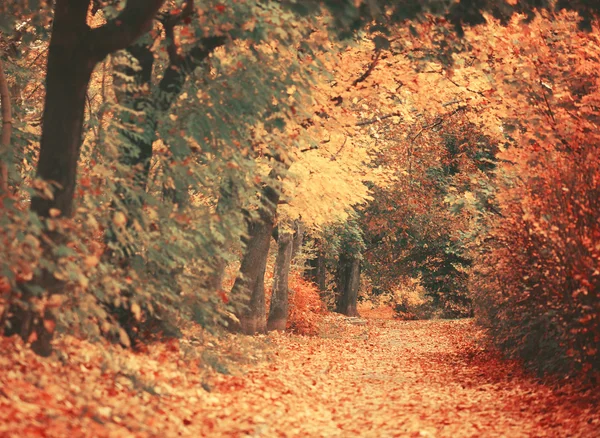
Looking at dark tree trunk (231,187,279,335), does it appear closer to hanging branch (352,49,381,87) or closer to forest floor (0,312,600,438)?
forest floor (0,312,600,438)

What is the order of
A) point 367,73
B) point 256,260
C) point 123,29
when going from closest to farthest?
point 123,29 → point 367,73 → point 256,260

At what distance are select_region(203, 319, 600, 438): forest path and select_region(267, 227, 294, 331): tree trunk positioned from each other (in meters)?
3.78

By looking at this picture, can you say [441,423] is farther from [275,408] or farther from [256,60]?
[256,60]

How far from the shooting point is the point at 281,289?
73.2ft

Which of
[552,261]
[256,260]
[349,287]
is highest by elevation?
[552,261]

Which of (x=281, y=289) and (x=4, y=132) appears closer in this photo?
(x=4, y=132)

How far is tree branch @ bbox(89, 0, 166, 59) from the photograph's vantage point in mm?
9078

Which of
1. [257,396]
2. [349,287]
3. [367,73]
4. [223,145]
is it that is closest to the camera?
[257,396]

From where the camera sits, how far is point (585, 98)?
11398 mm

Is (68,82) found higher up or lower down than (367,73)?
lower down

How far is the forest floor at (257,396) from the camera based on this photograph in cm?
702

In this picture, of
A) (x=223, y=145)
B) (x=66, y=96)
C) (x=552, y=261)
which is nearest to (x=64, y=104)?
(x=66, y=96)

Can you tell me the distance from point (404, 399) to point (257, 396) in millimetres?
2706

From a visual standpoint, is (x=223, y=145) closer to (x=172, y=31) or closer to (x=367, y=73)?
(x=172, y=31)
